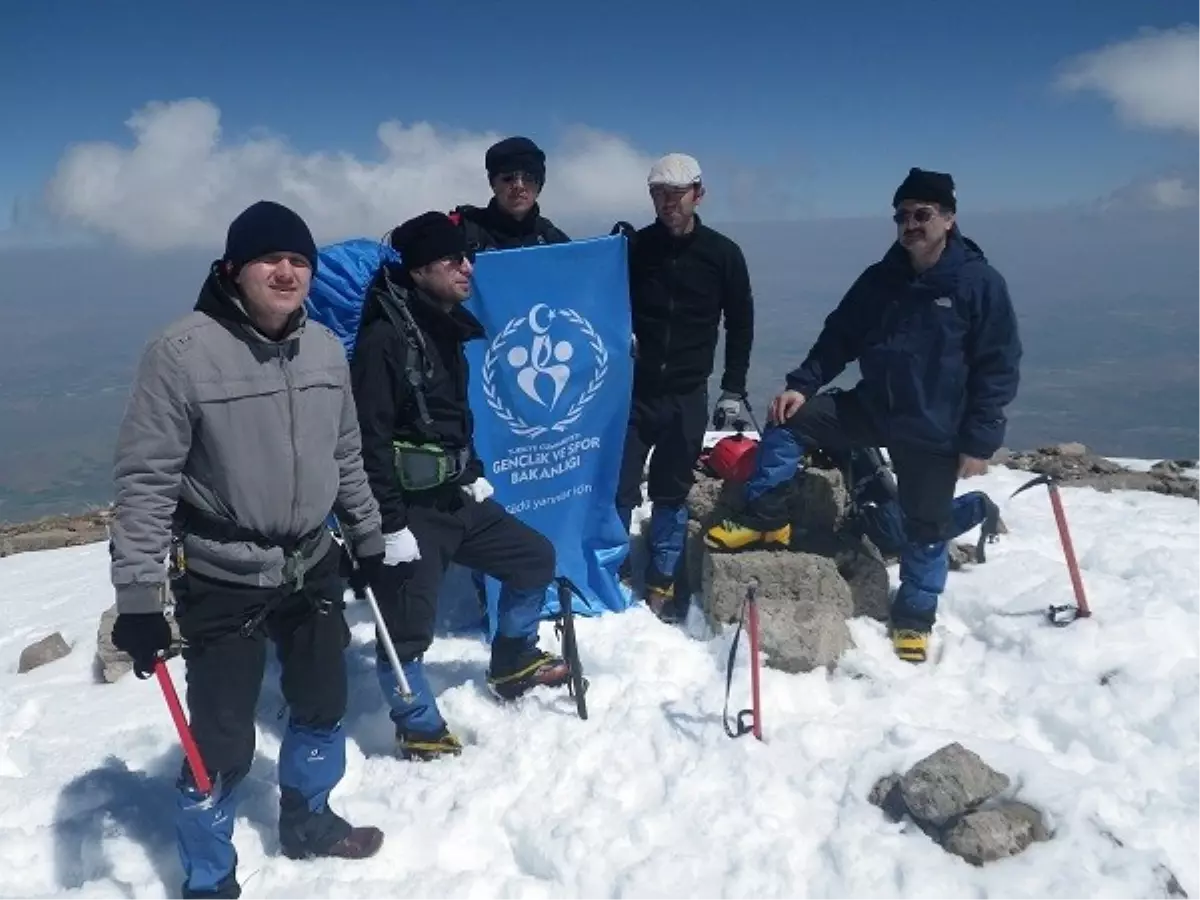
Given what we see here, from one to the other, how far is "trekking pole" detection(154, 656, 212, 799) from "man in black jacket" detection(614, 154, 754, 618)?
14.4 ft

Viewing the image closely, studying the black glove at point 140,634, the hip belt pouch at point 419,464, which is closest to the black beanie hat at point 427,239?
the hip belt pouch at point 419,464

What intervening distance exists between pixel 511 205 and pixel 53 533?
13442mm

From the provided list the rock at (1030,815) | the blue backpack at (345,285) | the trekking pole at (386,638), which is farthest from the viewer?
the blue backpack at (345,285)

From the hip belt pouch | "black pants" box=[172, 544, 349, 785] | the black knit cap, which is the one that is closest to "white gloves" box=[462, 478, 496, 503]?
the hip belt pouch

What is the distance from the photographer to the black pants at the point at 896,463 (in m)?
6.89

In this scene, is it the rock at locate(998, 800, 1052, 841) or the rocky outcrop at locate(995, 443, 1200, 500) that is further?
the rocky outcrop at locate(995, 443, 1200, 500)

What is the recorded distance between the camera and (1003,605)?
23.7 ft

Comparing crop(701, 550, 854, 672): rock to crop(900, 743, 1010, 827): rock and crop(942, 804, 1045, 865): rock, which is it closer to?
crop(900, 743, 1010, 827): rock

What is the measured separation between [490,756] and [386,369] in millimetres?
2682

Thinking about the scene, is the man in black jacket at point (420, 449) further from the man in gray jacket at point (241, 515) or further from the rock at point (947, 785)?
the rock at point (947, 785)

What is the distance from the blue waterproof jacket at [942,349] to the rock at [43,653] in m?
7.38

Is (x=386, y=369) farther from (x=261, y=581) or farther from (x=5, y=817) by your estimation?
(x=5, y=817)

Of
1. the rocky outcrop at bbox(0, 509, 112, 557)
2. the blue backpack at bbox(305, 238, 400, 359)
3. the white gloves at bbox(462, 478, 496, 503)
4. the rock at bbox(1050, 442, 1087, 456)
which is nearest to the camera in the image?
the blue backpack at bbox(305, 238, 400, 359)

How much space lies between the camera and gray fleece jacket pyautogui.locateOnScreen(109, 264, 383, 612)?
140 inches
